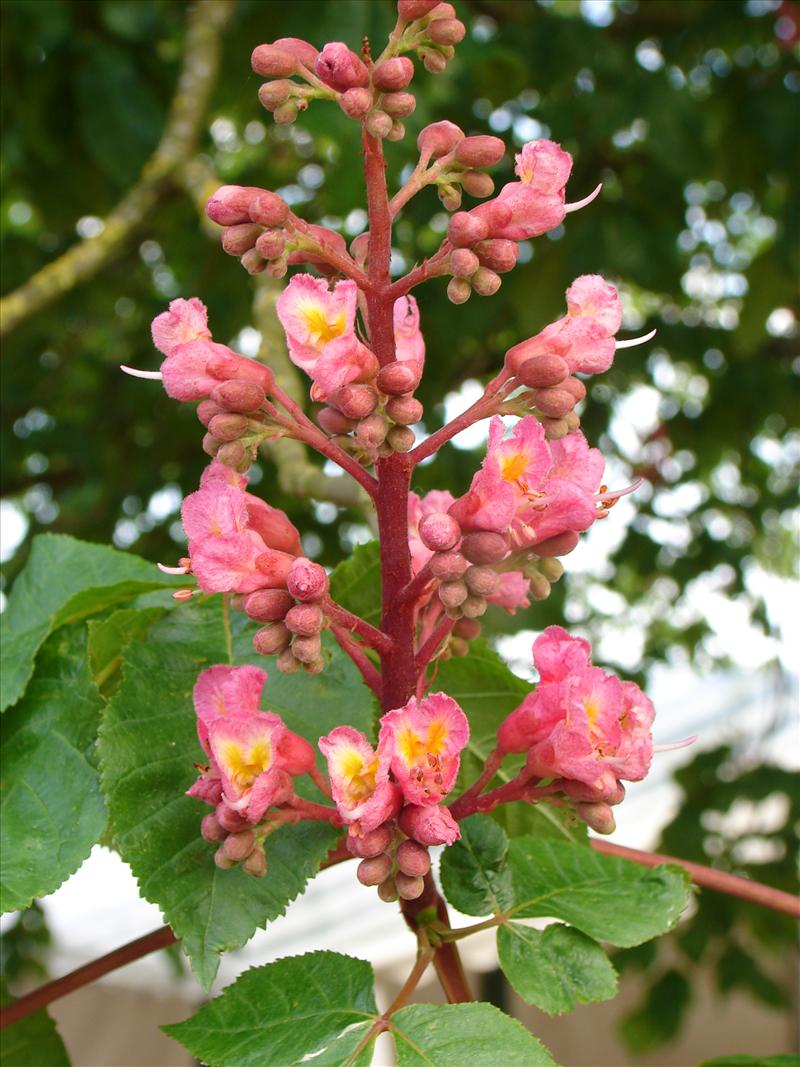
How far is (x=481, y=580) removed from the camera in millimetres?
901

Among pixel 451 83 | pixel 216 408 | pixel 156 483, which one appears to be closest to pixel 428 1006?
pixel 216 408

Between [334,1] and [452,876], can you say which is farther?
[334,1]

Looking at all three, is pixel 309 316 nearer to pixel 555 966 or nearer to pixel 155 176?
pixel 555 966

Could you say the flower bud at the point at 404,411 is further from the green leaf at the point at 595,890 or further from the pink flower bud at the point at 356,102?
the green leaf at the point at 595,890

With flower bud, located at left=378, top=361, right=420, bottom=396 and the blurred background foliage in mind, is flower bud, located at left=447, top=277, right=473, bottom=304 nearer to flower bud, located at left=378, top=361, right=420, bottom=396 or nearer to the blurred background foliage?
flower bud, located at left=378, top=361, right=420, bottom=396

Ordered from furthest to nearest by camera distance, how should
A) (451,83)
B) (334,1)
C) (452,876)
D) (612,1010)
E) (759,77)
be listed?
(612,1010), (759,77), (451,83), (334,1), (452,876)

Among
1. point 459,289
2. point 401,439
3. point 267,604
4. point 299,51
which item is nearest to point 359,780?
point 267,604

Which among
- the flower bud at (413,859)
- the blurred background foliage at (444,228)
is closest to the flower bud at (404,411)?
the flower bud at (413,859)

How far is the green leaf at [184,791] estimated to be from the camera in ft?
3.20

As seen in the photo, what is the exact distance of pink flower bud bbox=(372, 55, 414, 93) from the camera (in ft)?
3.09

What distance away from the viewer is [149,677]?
3.67ft

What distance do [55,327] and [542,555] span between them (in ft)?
9.25

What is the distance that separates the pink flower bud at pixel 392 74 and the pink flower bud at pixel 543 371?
0.24 meters

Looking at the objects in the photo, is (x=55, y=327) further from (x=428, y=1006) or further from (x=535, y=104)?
(x=428, y=1006)
